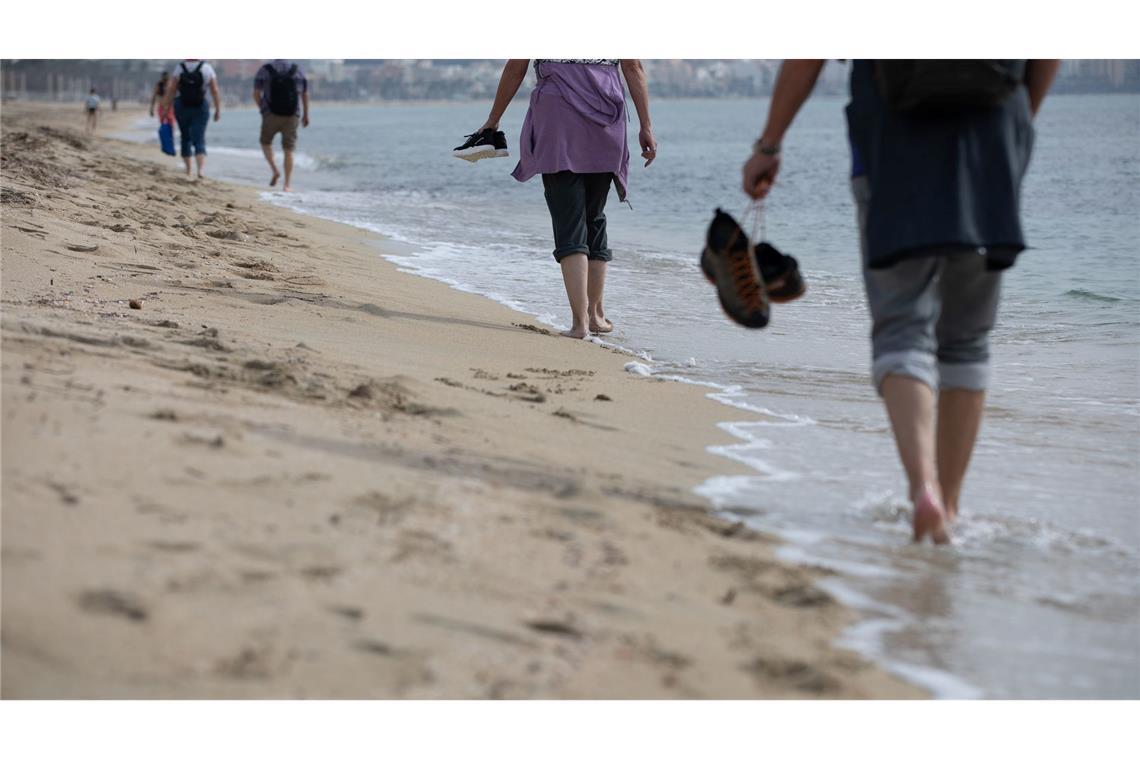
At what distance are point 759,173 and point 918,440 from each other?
711 millimetres

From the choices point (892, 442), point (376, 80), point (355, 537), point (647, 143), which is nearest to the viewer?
point (355, 537)

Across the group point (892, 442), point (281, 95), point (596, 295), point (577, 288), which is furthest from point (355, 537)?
point (281, 95)

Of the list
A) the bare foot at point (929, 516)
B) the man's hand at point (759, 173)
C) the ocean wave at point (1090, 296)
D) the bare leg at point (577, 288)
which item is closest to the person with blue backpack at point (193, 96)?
the bare leg at point (577, 288)

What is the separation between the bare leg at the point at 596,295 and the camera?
224 inches

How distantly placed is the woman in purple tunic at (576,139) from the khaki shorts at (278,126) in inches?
302

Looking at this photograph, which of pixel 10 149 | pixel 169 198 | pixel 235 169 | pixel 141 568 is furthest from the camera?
pixel 235 169

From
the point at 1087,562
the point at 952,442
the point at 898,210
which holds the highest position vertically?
the point at 898,210

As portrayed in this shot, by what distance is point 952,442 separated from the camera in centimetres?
288

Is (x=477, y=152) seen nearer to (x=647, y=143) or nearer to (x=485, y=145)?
(x=485, y=145)

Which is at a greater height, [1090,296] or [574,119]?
[574,119]

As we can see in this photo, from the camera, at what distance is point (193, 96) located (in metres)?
Answer: 12.5

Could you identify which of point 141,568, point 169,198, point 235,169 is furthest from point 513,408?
point 235,169

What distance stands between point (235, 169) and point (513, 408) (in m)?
16.7
